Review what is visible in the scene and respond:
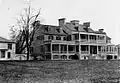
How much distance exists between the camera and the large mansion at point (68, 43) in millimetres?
53406

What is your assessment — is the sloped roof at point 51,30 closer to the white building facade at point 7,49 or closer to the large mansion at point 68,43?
the large mansion at point 68,43

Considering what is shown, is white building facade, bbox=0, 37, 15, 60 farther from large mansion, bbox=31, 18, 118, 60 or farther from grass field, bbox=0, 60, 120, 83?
grass field, bbox=0, 60, 120, 83

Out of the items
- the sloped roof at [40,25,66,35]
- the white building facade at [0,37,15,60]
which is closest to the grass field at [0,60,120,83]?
the white building facade at [0,37,15,60]

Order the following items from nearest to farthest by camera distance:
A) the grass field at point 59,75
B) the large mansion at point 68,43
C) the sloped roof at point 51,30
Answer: the grass field at point 59,75 < the large mansion at point 68,43 < the sloped roof at point 51,30

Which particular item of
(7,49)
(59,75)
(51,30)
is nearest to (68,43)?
(51,30)

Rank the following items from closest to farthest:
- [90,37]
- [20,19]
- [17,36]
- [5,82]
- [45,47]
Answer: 1. [5,82]
2. [20,19]
3. [45,47]
4. [17,36]
5. [90,37]

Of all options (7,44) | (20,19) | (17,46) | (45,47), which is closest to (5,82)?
(20,19)

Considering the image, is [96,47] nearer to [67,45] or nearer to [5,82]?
[67,45]

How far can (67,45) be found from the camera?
2154 inches

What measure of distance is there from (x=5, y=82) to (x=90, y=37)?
166 ft

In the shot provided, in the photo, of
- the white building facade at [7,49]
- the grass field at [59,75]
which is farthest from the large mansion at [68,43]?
the grass field at [59,75]

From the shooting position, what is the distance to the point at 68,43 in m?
55.1

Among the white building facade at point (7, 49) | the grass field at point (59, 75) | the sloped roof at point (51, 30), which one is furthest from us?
the sloped roof at point (51, 30)

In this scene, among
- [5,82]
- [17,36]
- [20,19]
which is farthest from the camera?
[17,36]
